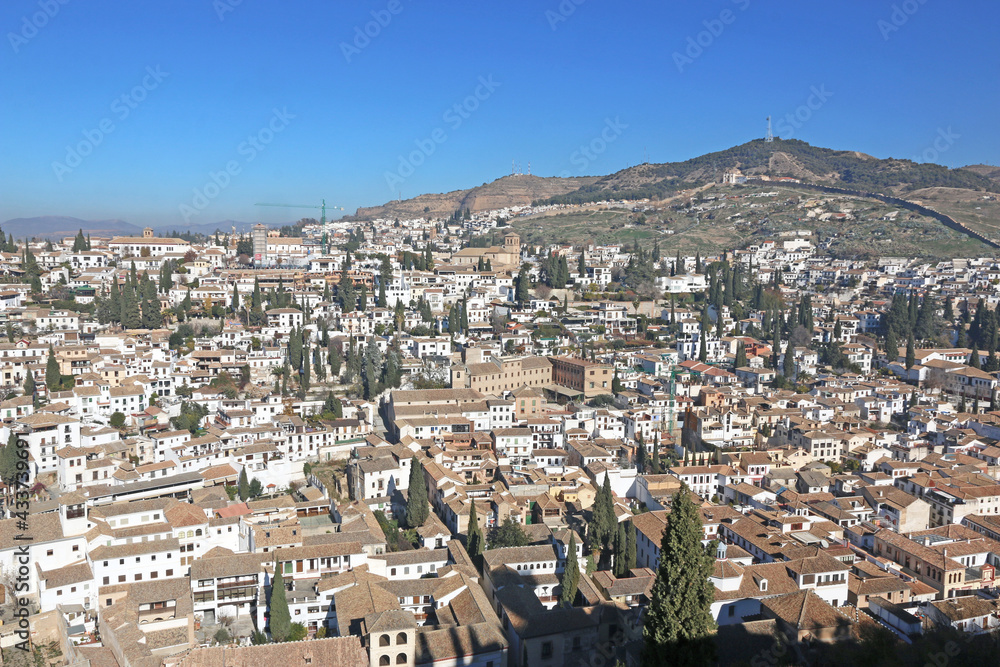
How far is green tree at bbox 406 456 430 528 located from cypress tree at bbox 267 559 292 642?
4.57 metres

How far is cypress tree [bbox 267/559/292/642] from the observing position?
12.7 m

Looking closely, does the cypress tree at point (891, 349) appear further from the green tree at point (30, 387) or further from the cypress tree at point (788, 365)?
the green tree at point (30, 387)

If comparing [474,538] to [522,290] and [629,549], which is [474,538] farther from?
[522,290]

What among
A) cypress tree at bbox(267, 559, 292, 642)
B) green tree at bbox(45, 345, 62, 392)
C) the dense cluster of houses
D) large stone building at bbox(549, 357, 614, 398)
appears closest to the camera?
cypress tree at bbox(267, 559, 292, 642)

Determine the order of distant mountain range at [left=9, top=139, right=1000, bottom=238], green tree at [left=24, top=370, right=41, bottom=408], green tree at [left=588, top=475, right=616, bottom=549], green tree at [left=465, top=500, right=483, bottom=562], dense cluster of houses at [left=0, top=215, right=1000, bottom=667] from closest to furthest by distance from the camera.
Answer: dense cluster of houses at [left=0, top=215, right=1000, bottom=667], green tree at [left=465, top=500, right=483, bottom=562], green tree at [left=588, top=475, right=616, bottom=549], green tree at [left=24, top=370, right=41, bottom=408], distant mountain range at [left=9, top=139, right=1000, bottom=238]

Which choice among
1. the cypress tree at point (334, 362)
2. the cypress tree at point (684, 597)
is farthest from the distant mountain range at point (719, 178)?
the cypress tree at point (684, 597)

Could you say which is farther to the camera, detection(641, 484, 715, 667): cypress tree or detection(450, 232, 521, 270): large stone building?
detection(450, 232, 521, 270): large stone building

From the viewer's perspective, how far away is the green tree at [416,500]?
1716cm

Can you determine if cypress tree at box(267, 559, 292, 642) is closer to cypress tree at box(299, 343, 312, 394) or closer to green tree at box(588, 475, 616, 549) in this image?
green tree at box(588, 475, 616, 549)

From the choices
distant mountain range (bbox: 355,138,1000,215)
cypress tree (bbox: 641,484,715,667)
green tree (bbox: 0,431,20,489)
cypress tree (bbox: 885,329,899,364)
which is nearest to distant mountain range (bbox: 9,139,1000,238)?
distant mountain range (bbox: 355,138,1000,215)

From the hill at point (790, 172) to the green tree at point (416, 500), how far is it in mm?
70756

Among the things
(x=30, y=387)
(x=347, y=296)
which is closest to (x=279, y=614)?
(x=30, y=387)

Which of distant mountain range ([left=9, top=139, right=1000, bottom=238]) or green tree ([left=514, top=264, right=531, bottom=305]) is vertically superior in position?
distant mountain range ([left=9, top=139, right=1000, bottom=238])

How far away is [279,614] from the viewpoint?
42.0ft
